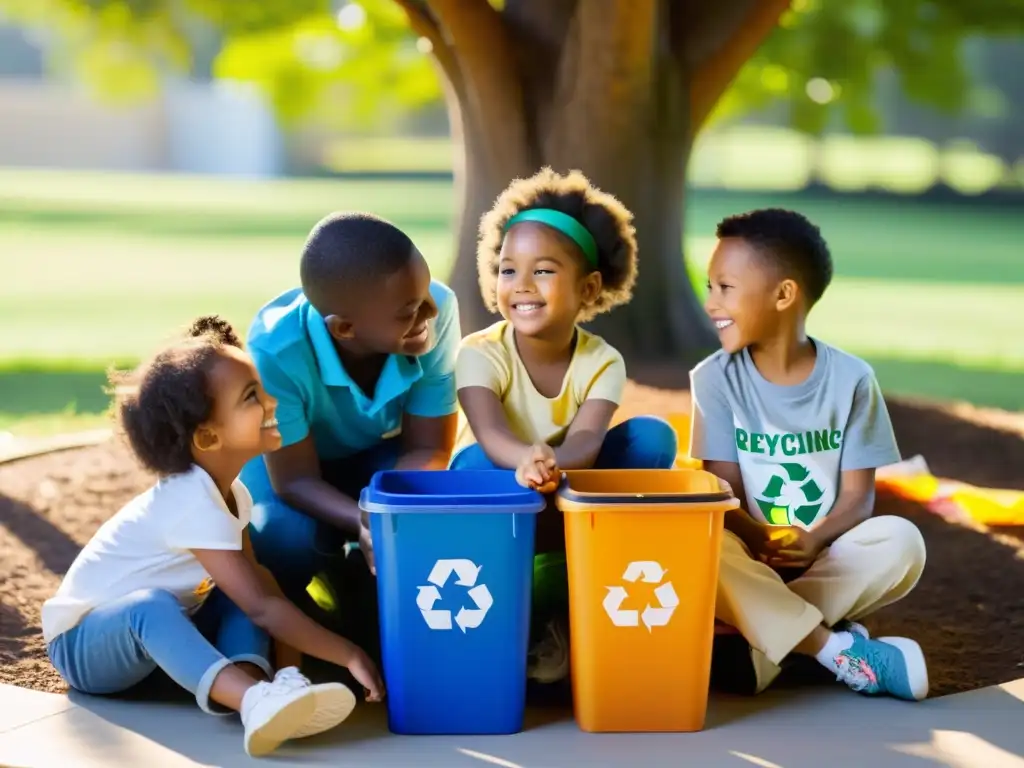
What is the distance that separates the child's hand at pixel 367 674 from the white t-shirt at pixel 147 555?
0.40m

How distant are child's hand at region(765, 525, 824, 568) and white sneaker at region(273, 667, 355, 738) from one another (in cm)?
121

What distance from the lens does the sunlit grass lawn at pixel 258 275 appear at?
9.86m

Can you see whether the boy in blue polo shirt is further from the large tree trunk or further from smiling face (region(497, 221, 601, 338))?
the large tree trunk

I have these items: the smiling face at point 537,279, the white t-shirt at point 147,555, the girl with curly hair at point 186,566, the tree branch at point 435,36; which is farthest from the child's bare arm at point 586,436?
the tree branch at point 435,36

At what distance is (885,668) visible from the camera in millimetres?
3557

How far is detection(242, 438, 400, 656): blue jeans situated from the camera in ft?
12.6

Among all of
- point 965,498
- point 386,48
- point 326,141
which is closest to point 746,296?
point 965,498

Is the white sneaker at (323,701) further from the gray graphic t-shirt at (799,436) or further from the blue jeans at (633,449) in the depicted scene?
the gray graphic t-shirt at (799,436)

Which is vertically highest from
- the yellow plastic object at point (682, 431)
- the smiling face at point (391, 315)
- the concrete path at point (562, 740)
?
the smiling face at point (391, 315)

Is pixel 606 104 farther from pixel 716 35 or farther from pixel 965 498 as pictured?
pixel 965 498

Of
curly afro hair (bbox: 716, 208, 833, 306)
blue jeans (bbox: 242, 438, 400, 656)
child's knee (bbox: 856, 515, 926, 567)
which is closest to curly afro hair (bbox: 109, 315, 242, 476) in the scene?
blue jeans (bbox: 242, 438, 400, 656)

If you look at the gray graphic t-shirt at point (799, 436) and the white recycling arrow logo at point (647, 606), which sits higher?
the gray graphic t-shirt at point (799, 436)

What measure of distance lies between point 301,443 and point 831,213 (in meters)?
26.1

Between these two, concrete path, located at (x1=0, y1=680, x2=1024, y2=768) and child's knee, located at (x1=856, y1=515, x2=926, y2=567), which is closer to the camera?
concrete path, located at (x1=0, y1=680, x2=1024, y2=768)
